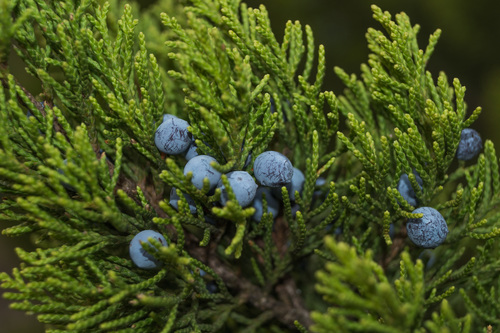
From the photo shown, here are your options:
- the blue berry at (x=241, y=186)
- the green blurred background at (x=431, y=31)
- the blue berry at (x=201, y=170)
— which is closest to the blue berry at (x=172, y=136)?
the blue berry at (x=201, y=170)

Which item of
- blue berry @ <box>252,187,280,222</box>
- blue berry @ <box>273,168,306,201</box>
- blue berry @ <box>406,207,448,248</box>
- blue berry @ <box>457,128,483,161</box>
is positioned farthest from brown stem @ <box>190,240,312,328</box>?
blue berry @ <box>457,128,483,161</box>

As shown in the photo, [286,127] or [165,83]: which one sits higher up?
[165,83]

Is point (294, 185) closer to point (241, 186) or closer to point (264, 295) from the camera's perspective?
point (241, 186)

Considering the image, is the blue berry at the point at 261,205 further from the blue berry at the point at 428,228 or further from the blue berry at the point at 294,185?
the blue berry at the point at 428,228

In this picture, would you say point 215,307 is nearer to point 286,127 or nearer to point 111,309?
point 111,309

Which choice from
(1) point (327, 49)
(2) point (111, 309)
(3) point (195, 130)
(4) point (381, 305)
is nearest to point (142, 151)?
(3) point (195, 130)

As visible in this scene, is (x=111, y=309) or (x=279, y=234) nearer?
(x=111, y=309)

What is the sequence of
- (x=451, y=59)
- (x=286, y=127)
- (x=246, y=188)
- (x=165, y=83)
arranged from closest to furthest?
(x=246, y=188), (x=286, y=127), (x=165, y=83), (x=451, y=59)
